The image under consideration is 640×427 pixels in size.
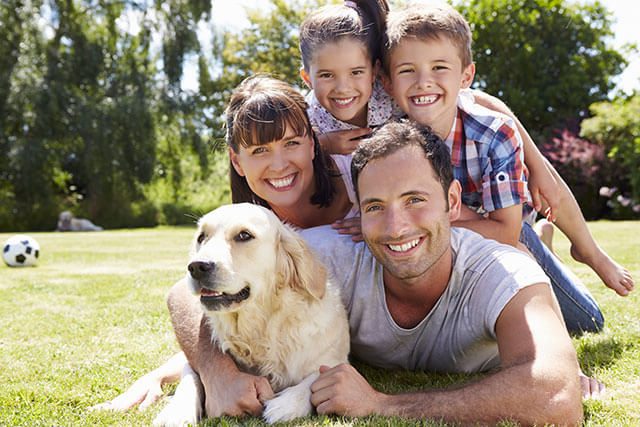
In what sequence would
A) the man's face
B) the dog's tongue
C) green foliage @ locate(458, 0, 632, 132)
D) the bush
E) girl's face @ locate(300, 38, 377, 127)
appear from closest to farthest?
the dog's tongue
the man's face
girl's face @ locate(300, 38, 377, 127)
the bush
green foliage @ locate(458, 0, 632, 132)

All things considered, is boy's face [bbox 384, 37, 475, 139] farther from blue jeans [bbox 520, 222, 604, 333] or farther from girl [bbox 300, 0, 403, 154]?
blue jeans [bbox 520, 222, 604, 333]

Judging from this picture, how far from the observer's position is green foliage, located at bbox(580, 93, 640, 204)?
21.1m

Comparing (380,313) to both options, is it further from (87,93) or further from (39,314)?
(87,93)

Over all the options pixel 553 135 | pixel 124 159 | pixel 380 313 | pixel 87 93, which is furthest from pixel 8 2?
pixel 380 313

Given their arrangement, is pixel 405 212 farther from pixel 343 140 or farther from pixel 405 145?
pixel 343 140

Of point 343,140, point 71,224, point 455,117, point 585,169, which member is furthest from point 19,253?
point 585,169

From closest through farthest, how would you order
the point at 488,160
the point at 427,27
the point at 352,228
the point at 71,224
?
the point at 352,228 < the point at 427,27 < the point at 488,160 < the point at 71,224

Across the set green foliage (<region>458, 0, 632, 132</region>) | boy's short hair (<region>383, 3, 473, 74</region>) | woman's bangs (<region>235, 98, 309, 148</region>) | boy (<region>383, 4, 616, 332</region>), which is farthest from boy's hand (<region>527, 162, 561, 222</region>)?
green foliage (<region>458, 0, 632, 132</region>)

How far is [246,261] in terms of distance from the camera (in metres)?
2.94

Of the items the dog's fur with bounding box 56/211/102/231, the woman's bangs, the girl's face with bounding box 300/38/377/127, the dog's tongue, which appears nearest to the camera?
the dog's tongue

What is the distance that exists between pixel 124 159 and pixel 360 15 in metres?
23.4

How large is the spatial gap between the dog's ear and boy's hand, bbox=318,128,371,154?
50.0 inches

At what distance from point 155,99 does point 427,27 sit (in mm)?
24506

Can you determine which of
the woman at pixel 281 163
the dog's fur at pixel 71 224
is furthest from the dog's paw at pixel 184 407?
the dog's fur at pixel 71 224
